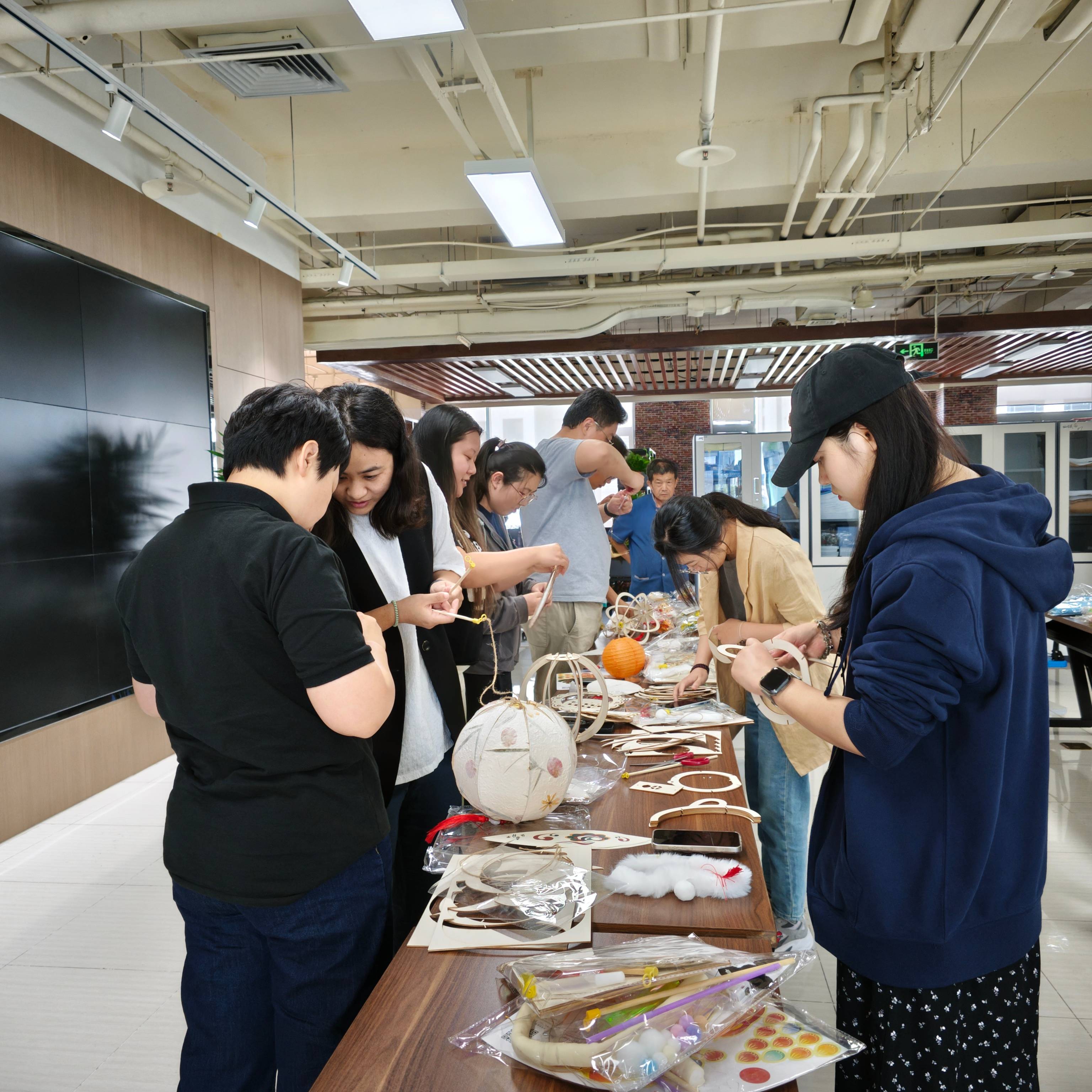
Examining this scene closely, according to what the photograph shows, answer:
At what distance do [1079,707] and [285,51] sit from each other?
611cm

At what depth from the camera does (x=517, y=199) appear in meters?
4.65

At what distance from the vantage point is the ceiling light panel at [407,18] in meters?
2.89

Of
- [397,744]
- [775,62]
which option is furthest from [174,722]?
[775,62]

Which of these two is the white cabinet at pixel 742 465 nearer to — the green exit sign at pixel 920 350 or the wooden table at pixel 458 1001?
the green exit sign at pixel 920 350

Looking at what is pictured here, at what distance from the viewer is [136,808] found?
168 inches

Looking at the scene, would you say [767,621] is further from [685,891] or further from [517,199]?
[517,199]

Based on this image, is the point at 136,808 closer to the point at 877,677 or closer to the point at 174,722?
the point at 174,722

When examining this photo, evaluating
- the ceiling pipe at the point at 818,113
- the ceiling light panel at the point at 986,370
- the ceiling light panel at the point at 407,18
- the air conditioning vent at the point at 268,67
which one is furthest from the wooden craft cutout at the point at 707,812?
the ceiling light panel at the point at 986,370

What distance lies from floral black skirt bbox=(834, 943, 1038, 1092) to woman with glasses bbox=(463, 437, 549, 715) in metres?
1.32

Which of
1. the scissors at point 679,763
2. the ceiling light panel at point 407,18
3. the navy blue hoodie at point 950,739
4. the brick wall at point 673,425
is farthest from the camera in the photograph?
the brick wall at point 673,425

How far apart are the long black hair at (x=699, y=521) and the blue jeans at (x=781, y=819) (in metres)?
0.50

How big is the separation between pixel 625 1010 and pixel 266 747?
592mm

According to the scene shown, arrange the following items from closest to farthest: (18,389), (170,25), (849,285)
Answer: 1. (170,25)
2. (18,389)
3. (849,285)

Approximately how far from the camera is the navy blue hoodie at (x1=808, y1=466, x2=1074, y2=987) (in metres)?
1.09
